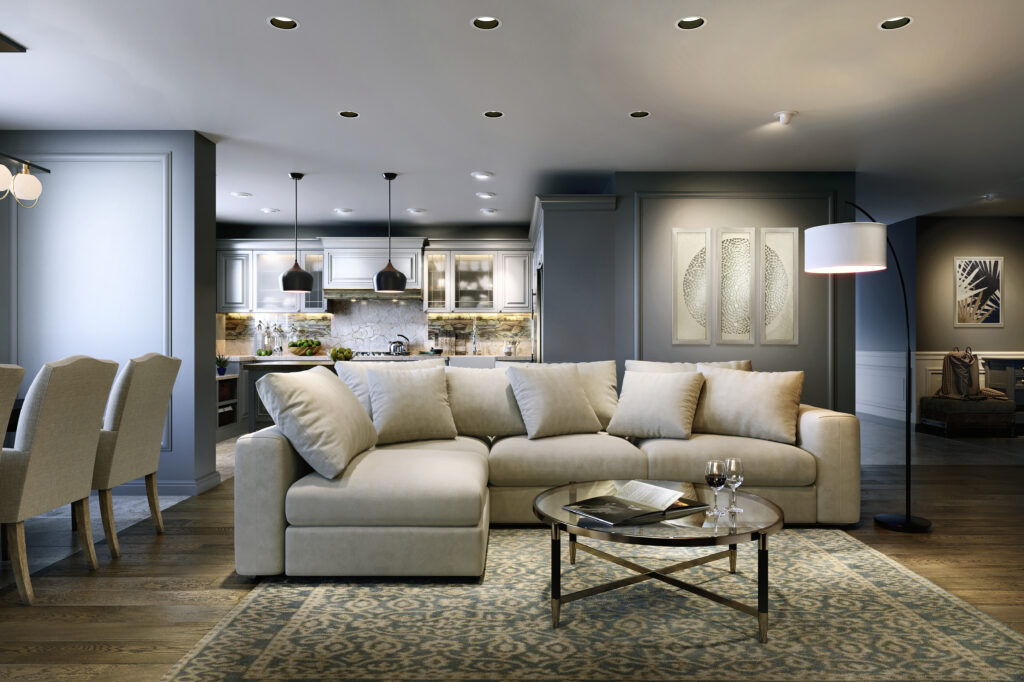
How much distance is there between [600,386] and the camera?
13.8 feet

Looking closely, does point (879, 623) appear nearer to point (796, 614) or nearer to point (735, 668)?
point (796, 614)

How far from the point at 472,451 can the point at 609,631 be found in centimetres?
142

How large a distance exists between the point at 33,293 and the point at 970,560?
579 centimetres

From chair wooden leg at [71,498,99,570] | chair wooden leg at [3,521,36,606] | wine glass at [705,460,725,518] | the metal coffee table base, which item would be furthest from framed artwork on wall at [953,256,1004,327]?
chair wooden leg at [3,521,36,606]

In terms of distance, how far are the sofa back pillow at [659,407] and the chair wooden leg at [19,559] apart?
2.87 meters

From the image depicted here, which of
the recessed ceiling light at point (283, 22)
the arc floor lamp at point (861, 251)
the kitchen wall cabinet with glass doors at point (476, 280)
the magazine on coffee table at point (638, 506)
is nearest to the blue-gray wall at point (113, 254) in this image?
the recessed ceiling light at point (283, 22)

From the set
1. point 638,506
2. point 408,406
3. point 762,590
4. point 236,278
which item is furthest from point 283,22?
point 236,278

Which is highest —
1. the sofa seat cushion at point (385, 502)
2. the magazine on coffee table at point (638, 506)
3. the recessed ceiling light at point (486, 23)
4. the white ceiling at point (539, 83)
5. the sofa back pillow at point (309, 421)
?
the recessed ceiling light at point (486, 23)

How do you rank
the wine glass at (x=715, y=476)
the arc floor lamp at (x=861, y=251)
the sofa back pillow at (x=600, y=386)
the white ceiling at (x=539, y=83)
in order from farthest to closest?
the sofa back pillow at (x=600, y=386) < the arc floor lamp at (x=861, y=251) < the white ceiling at (x=539, y=83) < the wine glass at (x=715, y=476)

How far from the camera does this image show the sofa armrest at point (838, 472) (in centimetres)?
359

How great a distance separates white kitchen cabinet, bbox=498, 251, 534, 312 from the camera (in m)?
8.24

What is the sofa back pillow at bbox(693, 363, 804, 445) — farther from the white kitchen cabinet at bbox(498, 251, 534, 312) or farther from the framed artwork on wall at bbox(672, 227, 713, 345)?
the white kitchen cabinet at bbox(498, 251, 534, 312)

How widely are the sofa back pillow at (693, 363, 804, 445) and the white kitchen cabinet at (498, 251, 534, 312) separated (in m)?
4.39

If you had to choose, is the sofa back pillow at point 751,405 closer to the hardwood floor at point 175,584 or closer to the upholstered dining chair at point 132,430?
the hardwood floor at point 175,584
